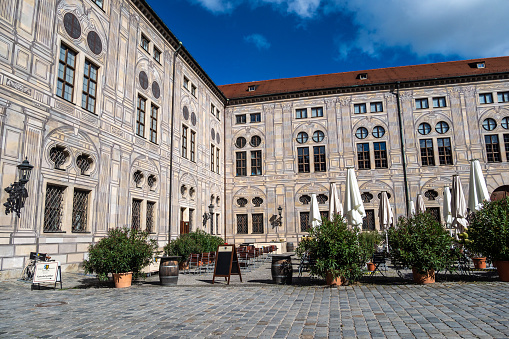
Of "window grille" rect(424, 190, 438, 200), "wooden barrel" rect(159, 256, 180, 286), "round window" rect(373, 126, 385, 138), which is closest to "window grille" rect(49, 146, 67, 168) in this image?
"wooden barrel" rect(159, 256, 180, 286)

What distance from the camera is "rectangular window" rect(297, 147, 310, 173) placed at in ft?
106

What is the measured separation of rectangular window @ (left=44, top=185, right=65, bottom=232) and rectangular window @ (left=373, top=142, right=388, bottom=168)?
24.7 meters

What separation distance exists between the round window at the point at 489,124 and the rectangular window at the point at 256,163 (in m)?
18.6

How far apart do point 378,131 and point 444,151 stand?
5.50 m

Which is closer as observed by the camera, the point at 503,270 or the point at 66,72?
the point at 503,270

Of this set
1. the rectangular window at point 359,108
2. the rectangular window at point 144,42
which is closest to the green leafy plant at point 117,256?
the rectangular window at point 144,42

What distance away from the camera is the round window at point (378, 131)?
31.5 m

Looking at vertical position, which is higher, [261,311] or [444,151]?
[444,151]

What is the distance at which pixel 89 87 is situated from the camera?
54.3ft

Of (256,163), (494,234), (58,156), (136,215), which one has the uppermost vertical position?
(256,163)

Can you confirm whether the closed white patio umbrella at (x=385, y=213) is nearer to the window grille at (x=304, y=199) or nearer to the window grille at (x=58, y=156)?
the window grille at (x=304, y=199)

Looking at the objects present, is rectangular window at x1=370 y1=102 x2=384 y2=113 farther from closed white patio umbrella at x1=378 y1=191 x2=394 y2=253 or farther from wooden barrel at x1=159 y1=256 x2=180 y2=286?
wooden barrel at x1=159 y1=256 x2=180 y2=286

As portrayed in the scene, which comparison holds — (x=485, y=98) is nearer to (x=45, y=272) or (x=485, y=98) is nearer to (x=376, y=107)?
(x=376, y=107)

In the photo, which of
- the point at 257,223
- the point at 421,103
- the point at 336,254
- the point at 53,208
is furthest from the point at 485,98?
the point at 53,208
